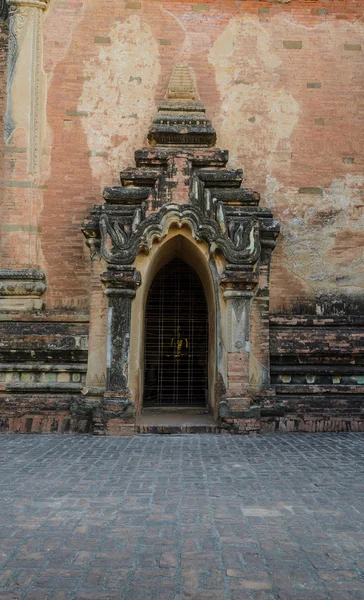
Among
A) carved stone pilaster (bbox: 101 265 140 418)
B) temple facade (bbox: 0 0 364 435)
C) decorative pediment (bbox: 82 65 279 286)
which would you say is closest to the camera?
carved stone pilaster (bbox: 101 265 140 418)

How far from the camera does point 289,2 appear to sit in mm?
12188

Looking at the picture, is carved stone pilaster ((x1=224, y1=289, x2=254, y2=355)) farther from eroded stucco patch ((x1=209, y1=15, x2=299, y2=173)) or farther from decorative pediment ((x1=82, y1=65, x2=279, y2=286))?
eroded stucco patch ((x1=209, y1=15, x2=299, y2=173))

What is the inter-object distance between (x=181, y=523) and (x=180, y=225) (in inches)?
231

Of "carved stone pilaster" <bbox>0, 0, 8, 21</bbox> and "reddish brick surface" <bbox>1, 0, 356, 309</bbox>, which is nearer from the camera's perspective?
"reddish brick surface" <bbox>1, 0, 356, 309</bbox>

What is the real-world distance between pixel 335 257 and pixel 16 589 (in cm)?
974

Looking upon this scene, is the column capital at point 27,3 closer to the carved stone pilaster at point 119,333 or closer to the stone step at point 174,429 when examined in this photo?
the carved stone pilaster at point 119,333

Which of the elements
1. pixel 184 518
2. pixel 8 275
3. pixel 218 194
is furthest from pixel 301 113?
pixel 184 518

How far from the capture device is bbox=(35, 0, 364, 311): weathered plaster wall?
1152cm

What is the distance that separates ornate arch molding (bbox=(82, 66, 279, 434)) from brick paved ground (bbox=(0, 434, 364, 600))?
5.87ft

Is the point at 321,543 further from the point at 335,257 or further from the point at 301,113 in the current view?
the point at 301,113

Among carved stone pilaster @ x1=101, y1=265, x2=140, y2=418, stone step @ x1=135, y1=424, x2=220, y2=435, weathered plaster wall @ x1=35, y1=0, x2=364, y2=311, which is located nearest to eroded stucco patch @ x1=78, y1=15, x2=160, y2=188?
weathered plaster wall @ x1=35, y1=0, x2=364, y2=311

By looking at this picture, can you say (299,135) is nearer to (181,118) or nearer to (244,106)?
(244,106)

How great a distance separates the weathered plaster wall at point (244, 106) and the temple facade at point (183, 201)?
0.03 m

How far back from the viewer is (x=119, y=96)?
39.0 ft
